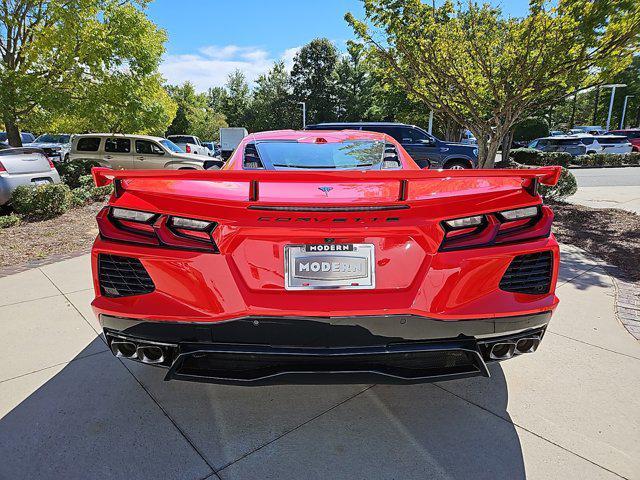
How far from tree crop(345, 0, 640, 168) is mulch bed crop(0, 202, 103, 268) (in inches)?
267

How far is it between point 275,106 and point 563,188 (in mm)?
45126

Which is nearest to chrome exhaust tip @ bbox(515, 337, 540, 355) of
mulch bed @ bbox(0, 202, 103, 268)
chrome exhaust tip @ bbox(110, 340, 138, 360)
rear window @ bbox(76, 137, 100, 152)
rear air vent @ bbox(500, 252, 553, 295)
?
rear air vent @ bbox(500, 252, 553, 295)

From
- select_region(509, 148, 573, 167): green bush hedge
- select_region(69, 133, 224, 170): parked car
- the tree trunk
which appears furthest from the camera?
select_region(509, 148, 573, 167): green bush hedge

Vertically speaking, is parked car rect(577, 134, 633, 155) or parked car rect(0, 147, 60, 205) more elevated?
parked car rect(577, 134, 633, 155)

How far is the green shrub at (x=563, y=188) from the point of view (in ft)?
29.8

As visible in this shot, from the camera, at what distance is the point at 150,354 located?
1.92 m

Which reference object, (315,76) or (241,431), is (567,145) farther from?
(315,76)

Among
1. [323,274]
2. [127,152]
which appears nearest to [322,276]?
[323,274]

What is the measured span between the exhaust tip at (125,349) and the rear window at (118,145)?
41.4 feet

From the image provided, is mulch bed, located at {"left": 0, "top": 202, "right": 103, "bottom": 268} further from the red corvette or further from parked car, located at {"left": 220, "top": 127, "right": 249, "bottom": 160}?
parked car, located at {"left": 220, "top": 127, "right": 249, "bottom": 160}

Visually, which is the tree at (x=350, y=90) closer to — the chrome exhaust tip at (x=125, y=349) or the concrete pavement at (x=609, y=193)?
the concrete pavement at (x=609, y=193)

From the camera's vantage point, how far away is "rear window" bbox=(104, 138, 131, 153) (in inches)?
508

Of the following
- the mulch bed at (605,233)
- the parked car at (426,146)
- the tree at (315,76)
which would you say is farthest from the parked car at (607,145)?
the tree at (315,76)

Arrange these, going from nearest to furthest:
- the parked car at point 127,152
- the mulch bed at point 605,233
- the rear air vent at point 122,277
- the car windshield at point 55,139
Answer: the rear air vent at point 122,277 → the mulch bed at point 605,233 → the parked car at point 127,152 → the car windshield at point 55,139
